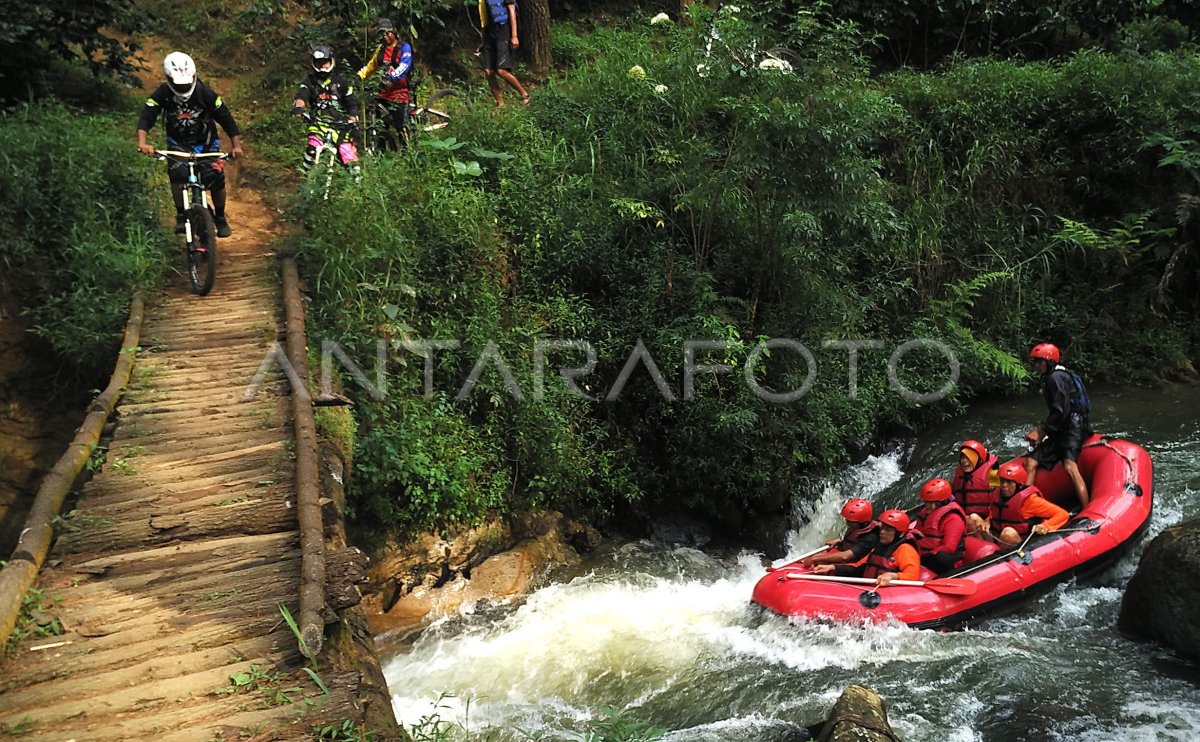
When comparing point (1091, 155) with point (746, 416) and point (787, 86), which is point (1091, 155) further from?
point (746, 416)

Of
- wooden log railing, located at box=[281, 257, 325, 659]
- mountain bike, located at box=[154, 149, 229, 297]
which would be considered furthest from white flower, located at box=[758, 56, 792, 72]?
mountain bike, located at box=[154, 149, 229, 297]

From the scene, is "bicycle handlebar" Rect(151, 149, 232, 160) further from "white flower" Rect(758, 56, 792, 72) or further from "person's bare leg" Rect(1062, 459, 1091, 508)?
"person's bare leg" Rect(1062, 459, 1091, 508)

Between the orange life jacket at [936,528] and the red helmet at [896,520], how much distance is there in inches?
11.3

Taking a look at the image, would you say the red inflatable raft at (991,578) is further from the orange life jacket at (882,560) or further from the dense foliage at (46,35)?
the dense foliage at (46,35)

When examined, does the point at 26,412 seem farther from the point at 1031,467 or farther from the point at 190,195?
the point at 1031,467

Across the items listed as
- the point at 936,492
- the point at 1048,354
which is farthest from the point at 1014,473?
the point at 1048,354

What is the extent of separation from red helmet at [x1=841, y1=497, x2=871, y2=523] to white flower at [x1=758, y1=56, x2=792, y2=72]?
4196 millimetres

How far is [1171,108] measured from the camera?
1145cm

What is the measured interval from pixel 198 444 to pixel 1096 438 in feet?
25.9

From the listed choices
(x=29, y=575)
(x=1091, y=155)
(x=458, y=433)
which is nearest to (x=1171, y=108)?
(x=1091, y=155)

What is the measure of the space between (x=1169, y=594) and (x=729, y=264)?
493cm

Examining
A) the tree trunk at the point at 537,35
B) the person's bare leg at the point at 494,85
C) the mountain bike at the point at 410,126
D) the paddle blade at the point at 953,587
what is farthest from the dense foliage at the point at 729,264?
the paddle blade at the point at 953,587

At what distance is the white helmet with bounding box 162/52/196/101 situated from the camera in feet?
24.0

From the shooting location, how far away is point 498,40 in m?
11.3
